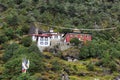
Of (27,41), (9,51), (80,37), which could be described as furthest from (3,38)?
(80,37)

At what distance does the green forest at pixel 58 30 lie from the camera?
218 ft

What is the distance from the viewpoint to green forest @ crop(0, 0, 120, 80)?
6638 cm

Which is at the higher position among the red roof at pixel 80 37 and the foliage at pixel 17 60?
the red roof at pixel 80 37

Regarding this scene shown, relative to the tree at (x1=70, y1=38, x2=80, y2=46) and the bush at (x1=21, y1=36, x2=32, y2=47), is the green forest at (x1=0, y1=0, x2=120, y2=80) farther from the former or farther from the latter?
the tree at (x1=70, y1=38, x2=80, y2=46)

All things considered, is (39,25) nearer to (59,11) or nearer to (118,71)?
(59,11)

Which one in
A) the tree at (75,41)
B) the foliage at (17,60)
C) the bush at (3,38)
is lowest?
the foliage at (17,60)

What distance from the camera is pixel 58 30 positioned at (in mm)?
86625

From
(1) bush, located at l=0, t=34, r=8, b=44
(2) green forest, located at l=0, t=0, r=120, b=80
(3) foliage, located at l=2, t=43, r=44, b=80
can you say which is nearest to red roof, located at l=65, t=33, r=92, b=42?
(2) green forest, located at l=0, t=0, r=120, b=80

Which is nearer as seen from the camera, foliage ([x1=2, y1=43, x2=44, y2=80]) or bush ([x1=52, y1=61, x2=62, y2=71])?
foliage ([x1=2, y1=43, x2=44, y2=80])

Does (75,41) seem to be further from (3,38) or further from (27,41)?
(3,38)

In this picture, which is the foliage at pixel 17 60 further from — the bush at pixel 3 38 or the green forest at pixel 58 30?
the bush at pixel 3 38

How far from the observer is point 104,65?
73.2m

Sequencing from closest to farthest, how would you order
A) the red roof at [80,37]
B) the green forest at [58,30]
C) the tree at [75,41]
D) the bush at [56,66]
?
the green forest at [58,30], the bush at [56,66], the tree at [75,41], the red roof at [80,37]

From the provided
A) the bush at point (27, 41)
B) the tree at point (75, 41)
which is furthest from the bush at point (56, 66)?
the tree at point (75, 41)
